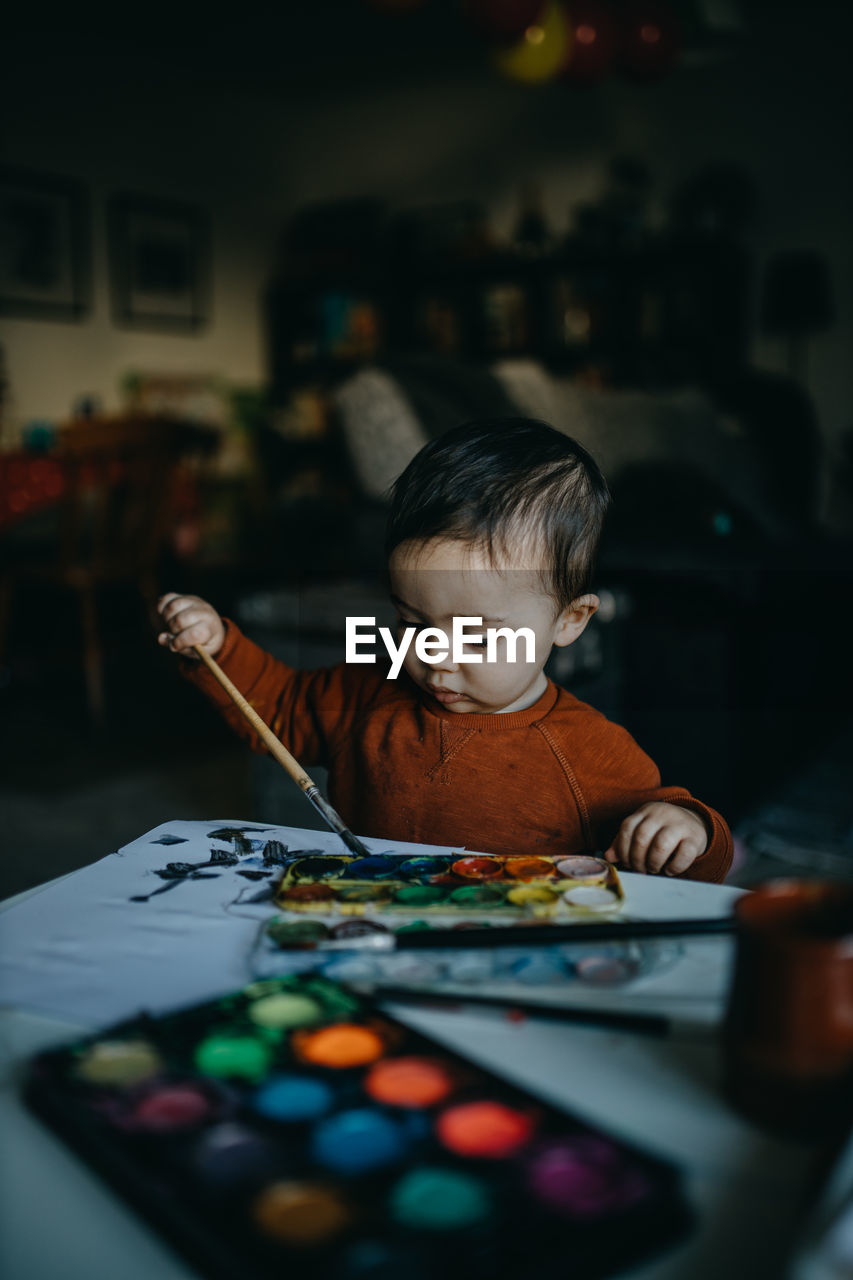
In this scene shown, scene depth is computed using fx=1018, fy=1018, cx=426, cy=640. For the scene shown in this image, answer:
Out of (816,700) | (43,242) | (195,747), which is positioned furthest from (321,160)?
(816,700)

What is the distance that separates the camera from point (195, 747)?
8.39 ft

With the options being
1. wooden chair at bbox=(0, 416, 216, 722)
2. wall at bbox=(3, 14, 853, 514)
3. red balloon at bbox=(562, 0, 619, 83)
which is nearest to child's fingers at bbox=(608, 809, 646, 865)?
wooden chair at bbox=(0, 416, 216, 722)

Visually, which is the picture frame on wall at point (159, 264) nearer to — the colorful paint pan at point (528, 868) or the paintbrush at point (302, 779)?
the paintbrush at point (302, 779)

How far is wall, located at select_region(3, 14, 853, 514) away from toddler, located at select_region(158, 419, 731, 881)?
3.43 m

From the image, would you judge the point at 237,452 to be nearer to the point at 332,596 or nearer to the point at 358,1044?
the point at 332,596

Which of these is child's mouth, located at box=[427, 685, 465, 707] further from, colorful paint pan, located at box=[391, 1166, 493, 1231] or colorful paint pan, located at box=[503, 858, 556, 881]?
colorful paint pan, located at box=[391, 1166, 493, 1231]

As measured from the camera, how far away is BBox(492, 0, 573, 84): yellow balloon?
2.52m

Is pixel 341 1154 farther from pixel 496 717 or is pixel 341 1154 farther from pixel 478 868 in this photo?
pixel 496 717

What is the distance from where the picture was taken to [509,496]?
705 mm

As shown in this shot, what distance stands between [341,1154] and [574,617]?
1.64 ft

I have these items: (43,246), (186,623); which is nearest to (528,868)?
(186,623)

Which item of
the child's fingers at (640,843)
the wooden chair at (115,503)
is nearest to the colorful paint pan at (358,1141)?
the child's fingers at (640,843)

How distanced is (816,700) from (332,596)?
46.1 inches

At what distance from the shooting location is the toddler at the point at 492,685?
0.70 meters
